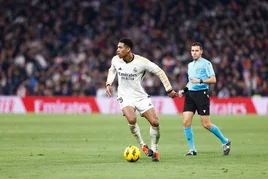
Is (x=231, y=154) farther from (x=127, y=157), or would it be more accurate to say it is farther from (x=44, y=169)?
(x=44, y=169)

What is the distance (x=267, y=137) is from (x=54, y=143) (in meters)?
6.40

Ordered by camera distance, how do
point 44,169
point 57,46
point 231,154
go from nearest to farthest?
point 44,169 → point 231,154 → point 57,46

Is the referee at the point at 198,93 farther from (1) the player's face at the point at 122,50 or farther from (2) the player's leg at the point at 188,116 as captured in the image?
(1) the player's face at the point at 122,50

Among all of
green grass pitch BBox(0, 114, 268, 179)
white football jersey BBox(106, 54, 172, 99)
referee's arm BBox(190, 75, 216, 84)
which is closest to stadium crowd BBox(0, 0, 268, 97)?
green grass pitch BBox(0, 114, 268, 179)

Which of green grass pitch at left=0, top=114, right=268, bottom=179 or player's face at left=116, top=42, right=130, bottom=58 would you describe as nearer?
green grass pitch at left=0, top=114, right=268, bottom=179

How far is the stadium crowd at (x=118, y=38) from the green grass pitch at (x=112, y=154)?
10.6 meters

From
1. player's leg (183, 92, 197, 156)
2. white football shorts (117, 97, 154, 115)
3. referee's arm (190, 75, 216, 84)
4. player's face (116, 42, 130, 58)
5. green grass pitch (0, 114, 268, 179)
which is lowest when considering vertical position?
green grass pitch (0, 114, 268, 179)

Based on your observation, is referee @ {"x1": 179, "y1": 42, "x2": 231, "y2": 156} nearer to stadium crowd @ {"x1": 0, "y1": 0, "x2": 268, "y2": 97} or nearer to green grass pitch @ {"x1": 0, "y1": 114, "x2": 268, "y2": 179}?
green grass pitch @ {"x1": 0, "y1": 114, "x2": 268, "y2": 179}

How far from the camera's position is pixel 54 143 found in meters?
18.2

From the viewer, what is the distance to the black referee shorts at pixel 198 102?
1552cm

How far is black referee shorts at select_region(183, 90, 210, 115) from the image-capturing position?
15.5 m

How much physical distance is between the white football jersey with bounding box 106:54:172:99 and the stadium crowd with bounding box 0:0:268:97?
70.6ft

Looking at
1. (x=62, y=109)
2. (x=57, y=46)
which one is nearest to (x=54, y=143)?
(x=62, y=109)

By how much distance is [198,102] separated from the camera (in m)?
15.6
